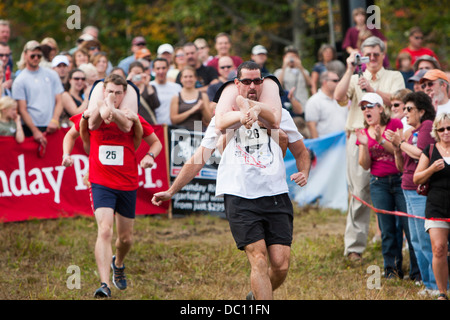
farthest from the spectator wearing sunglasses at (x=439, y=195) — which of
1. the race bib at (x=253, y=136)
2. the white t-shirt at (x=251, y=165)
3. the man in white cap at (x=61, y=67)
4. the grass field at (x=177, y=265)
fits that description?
the man in white cap at (x=61, y=67)

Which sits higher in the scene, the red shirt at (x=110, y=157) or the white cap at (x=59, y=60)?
the white cap at (x=59, y=60)

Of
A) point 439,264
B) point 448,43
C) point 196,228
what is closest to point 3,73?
point 196,228

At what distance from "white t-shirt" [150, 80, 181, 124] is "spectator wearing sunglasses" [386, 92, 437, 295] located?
4.67 m

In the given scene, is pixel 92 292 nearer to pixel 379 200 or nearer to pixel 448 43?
pixel 379 200

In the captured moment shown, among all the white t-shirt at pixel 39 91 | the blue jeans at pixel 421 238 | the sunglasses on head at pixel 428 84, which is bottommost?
the blue jeans at pixel 421 238

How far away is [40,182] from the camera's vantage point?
10.7 meters

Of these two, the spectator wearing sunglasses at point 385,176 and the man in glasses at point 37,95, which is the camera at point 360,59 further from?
the man in glasses at point 37,95

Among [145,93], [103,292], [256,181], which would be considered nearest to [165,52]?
[145,93]

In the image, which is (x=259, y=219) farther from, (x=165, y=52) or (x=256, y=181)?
(x=165, y=52)

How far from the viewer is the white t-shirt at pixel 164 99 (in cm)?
1162

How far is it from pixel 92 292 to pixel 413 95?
161 inches

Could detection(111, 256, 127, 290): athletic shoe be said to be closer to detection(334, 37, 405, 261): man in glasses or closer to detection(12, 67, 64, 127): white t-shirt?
detection(334, 37, 405, 261): man in glasses

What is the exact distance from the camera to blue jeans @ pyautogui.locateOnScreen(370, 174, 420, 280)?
336 inches

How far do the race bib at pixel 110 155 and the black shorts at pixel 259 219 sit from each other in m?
1.90
